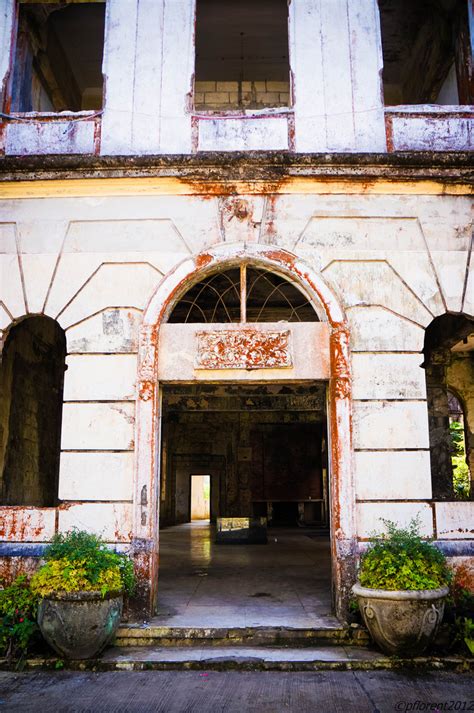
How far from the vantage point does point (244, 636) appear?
6.01 metres

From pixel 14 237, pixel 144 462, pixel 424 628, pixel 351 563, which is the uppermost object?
pixel 14 237

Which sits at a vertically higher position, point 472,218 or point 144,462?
point 472,218

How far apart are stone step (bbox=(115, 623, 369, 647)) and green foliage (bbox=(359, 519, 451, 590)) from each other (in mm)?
606

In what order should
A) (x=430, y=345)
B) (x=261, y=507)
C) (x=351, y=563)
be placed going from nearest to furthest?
(x=351, y=563) → (x=430, y=345) → (x=261, y=507)

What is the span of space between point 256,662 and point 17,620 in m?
2.36

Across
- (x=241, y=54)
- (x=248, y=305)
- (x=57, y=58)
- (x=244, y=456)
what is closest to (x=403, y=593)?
(x=248, y=305)

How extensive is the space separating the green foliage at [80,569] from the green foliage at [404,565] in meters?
2.44

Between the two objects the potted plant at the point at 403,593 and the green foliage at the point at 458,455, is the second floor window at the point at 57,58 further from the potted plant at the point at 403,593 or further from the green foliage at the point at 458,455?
the green foliage at the point at 458,455

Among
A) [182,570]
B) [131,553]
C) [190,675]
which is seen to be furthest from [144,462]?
[182,570]

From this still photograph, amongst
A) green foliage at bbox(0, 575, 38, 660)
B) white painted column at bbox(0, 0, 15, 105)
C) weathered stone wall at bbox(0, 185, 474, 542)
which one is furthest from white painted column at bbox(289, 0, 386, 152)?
green foliage at bbox(0, 575, 38, 660)

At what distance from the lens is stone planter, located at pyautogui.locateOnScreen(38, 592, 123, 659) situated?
5.54 metres

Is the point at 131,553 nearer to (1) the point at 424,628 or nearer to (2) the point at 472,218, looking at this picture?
(1) the point at 424,628

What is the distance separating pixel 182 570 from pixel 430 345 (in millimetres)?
6415

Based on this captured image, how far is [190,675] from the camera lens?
5.36 m
